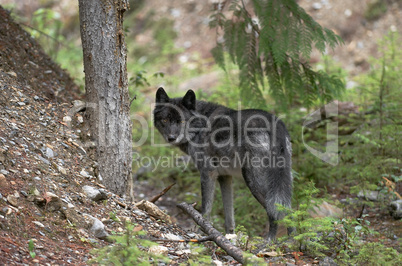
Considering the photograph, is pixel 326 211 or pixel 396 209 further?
pixel 326 211

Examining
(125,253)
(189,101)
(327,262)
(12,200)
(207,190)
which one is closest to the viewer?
(125,253)

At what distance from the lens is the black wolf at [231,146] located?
5.23m

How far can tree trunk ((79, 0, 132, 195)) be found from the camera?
468 centimetres

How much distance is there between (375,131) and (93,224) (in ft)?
17.5

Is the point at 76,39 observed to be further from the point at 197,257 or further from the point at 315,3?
the point at 197,257

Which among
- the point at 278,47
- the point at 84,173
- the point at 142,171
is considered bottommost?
the point at 142,171

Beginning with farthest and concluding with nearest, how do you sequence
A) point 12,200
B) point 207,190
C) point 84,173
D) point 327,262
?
point 207,190
point 84,173
point 327,262
point 12,200

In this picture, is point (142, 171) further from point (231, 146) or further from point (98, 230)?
point (98, 230)

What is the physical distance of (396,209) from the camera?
5.64 metres

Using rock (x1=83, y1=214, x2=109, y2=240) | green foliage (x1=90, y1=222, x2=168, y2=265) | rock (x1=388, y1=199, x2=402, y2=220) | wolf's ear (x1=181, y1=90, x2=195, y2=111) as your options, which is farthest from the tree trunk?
rock (x1=388, y1=199, x2=402, y2=220)

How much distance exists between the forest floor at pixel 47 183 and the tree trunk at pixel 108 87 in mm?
237

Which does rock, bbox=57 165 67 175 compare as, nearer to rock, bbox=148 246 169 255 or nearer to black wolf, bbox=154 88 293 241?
rock, bbox=148 246 169 255

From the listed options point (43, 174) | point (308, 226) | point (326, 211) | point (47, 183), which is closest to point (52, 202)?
point (47, 183)

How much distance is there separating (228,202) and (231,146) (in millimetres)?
1037
